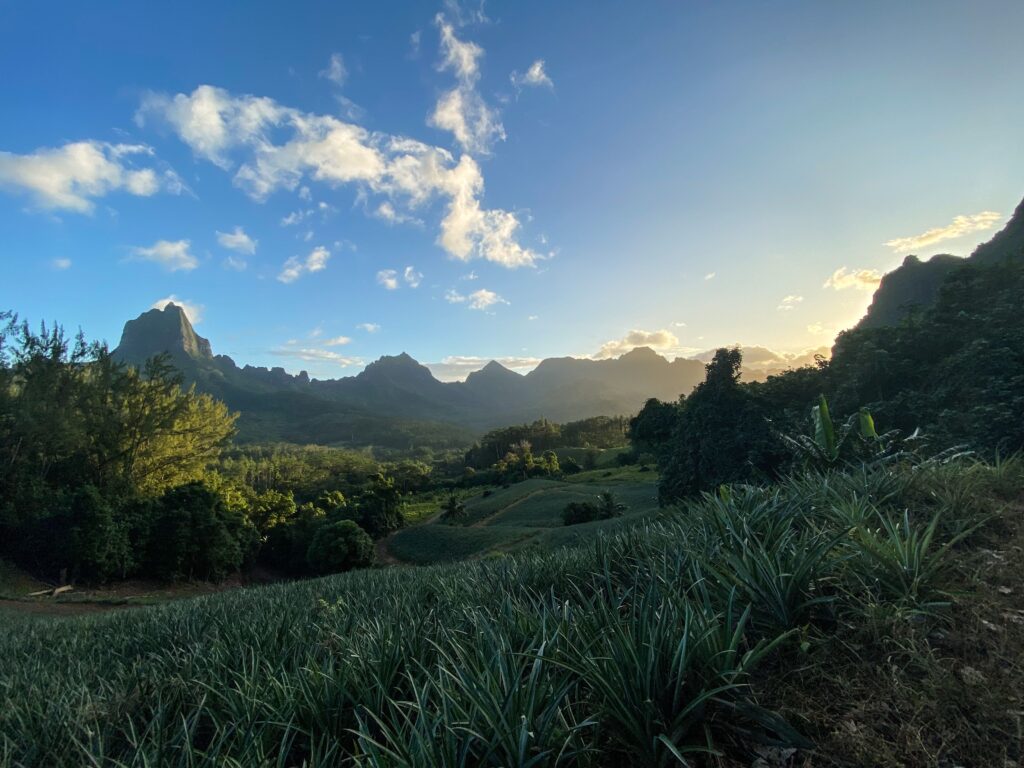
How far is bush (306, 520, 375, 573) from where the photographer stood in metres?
34.0

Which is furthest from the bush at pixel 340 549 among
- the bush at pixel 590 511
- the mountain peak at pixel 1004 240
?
the mountain peak at pixel 1004 240

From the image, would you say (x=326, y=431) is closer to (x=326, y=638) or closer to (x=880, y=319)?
(x=880, y=319)

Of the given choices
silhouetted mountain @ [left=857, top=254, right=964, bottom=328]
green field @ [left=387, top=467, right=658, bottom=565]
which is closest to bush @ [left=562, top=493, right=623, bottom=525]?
green field @ [left=387, top=467, right=658, bottom=565]

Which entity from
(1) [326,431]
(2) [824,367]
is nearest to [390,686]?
(2) [824,367]

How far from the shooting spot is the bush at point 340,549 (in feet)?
112

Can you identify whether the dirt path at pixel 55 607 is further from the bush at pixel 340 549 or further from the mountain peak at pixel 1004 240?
the mountain peak at pixel 1004 240

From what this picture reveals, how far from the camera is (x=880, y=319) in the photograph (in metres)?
85.8

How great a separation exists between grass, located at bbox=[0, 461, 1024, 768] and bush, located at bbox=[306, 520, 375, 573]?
31.8 metres

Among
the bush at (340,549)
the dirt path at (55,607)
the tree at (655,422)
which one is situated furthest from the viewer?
the tree at (655,422)

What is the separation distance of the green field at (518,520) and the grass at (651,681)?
2361 cm

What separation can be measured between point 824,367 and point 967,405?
388 inches

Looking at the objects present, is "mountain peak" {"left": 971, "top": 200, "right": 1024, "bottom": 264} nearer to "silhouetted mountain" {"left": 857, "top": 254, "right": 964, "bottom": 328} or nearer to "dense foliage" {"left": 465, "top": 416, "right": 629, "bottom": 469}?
"silhouetted mountain" {"left": 857, "top": 254, "right": 964, "bottom": 328}

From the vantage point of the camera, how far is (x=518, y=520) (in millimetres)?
44312

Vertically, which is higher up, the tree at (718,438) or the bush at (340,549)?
the tree at (718,438)
